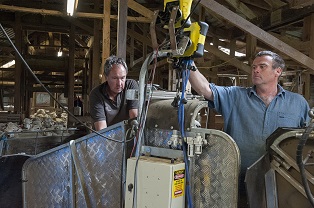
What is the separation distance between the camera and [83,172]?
2234 mm

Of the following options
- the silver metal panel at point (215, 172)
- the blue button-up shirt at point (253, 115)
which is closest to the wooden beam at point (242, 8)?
the blue button-up shirt at point (253, 115)

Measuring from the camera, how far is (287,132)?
1.48m

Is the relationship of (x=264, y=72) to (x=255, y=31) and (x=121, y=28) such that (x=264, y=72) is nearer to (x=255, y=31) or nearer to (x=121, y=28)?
(x=255, y=31)

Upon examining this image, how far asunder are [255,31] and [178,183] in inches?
111

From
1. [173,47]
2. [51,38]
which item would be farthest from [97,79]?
[51,38]

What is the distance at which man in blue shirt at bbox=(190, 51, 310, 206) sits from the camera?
7.18 ft

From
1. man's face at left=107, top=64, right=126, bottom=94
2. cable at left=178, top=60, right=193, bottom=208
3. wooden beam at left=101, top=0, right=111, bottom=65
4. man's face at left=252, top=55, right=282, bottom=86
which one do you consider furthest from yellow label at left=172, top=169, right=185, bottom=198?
wooden beam at left=101, top=0, right=111, bottom=65

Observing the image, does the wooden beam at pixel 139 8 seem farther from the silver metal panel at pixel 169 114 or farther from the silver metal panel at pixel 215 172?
the silver metal panel at pixel 215 172

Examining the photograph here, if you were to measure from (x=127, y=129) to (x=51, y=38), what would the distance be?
13262 millimetres

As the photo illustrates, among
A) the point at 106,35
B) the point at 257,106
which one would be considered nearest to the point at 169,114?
the point at 257,106

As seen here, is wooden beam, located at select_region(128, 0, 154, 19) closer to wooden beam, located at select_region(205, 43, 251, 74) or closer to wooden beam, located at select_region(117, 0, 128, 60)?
wooden beam, located at select_region(117, 0, 128, 60)

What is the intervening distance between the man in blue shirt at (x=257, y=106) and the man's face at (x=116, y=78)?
736 mm

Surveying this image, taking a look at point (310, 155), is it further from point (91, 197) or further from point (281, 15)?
point (281, 15)

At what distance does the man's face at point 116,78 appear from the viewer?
2.72 meters
